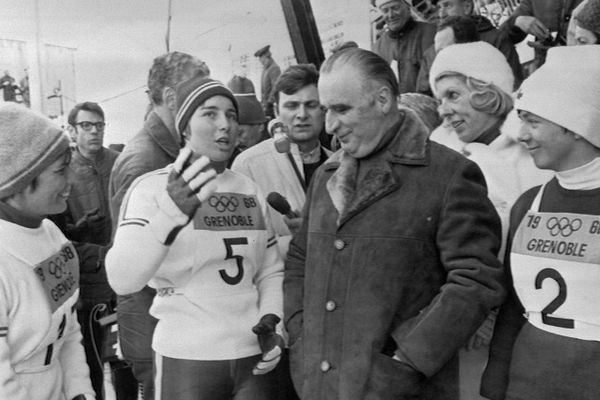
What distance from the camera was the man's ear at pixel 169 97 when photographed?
9.53ft

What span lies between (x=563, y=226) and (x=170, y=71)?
1809mm

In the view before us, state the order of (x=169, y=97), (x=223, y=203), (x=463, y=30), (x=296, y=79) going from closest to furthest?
(x=223, y=203) < (x=169, y=97) < (x=296, y=79) < (x=463, y=30)

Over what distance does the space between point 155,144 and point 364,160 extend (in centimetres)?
109

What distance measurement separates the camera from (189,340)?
221 centimetres

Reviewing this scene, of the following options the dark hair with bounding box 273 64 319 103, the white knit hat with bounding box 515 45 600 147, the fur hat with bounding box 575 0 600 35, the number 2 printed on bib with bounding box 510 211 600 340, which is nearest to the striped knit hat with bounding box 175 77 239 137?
the dark hair with bounding box 273 64 319 103

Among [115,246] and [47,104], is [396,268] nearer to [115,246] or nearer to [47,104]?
[115,246]

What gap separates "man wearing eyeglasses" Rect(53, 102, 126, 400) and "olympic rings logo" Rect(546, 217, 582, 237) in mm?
2206

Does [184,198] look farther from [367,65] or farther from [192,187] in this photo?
[367,65]

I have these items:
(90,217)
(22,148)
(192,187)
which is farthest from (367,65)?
(90,217)

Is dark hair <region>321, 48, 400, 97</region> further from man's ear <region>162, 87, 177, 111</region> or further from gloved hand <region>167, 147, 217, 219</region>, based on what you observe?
man's ear <region>162, 87, 177, 111</region>

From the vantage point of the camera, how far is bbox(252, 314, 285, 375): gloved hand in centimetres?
217

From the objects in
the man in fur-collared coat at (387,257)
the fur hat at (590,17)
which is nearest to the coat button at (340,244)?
the man in fur-collared coat at (387,257)

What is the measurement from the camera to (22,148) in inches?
80.1

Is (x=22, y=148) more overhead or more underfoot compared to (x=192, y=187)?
more overhead
